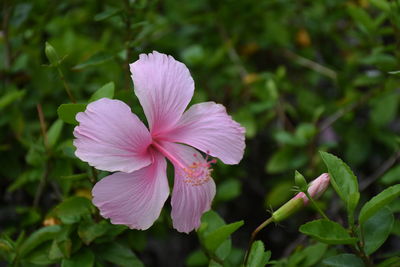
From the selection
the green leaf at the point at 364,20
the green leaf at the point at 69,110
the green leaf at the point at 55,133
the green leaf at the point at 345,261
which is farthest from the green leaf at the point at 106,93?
the green leaf at the point at 364,20

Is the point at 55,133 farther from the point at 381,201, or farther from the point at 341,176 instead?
the point at 381,201

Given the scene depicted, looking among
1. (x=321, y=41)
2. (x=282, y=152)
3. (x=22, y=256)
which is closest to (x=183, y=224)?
(x=22, y=256)

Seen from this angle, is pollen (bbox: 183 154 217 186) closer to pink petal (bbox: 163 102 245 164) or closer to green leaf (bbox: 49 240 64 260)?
pink petal (bbox: 163 102 245 164)

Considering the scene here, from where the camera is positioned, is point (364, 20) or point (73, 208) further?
point (364, 20)

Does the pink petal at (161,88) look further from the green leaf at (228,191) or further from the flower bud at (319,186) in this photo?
the green leaf at (228,191)

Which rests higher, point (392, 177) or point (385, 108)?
point (392, 177)

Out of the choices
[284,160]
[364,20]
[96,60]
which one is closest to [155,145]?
[96,60]
